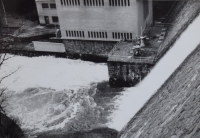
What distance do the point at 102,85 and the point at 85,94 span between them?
1.74 meters

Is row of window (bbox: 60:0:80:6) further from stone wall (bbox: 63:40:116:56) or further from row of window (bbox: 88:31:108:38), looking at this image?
stone wall (bbox: 63:40:116:56)

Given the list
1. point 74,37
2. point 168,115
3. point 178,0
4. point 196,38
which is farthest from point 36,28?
point 168,115

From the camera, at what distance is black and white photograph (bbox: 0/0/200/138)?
1515 centimetres

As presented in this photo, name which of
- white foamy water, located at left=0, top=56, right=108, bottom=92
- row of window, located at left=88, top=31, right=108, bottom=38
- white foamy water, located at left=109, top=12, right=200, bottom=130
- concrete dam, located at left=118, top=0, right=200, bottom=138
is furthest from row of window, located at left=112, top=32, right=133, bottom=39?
white foamy water, located at left=109, top=12, right=200, bottom=130

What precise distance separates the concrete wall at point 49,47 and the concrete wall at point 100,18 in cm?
151

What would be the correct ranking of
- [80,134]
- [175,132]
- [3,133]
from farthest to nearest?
[80,134] → [3,133] → [175,132]

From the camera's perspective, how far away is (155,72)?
20.6m

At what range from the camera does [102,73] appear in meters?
25.3

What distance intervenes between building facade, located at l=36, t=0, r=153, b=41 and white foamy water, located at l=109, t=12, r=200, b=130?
555cm

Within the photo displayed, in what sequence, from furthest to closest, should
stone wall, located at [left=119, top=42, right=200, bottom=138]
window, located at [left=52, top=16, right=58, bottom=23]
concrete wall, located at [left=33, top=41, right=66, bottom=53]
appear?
window, located at [left=52, top=16, right=58, bottom=23]
concrete wall, located at [left=33, top=41, right=66, bottom=53]
stone wall, located at [left=119, top=42, right=200, bottom=138]

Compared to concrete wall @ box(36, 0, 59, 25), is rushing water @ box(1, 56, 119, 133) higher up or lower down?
lower down

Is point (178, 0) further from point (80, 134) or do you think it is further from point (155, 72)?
point (80, 134)

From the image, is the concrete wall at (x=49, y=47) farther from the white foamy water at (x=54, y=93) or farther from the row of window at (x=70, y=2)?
the row of window at (x=70, y=2)

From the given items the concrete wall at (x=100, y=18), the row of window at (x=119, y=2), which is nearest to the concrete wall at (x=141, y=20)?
the concrete wall at (x=100, y=18)
